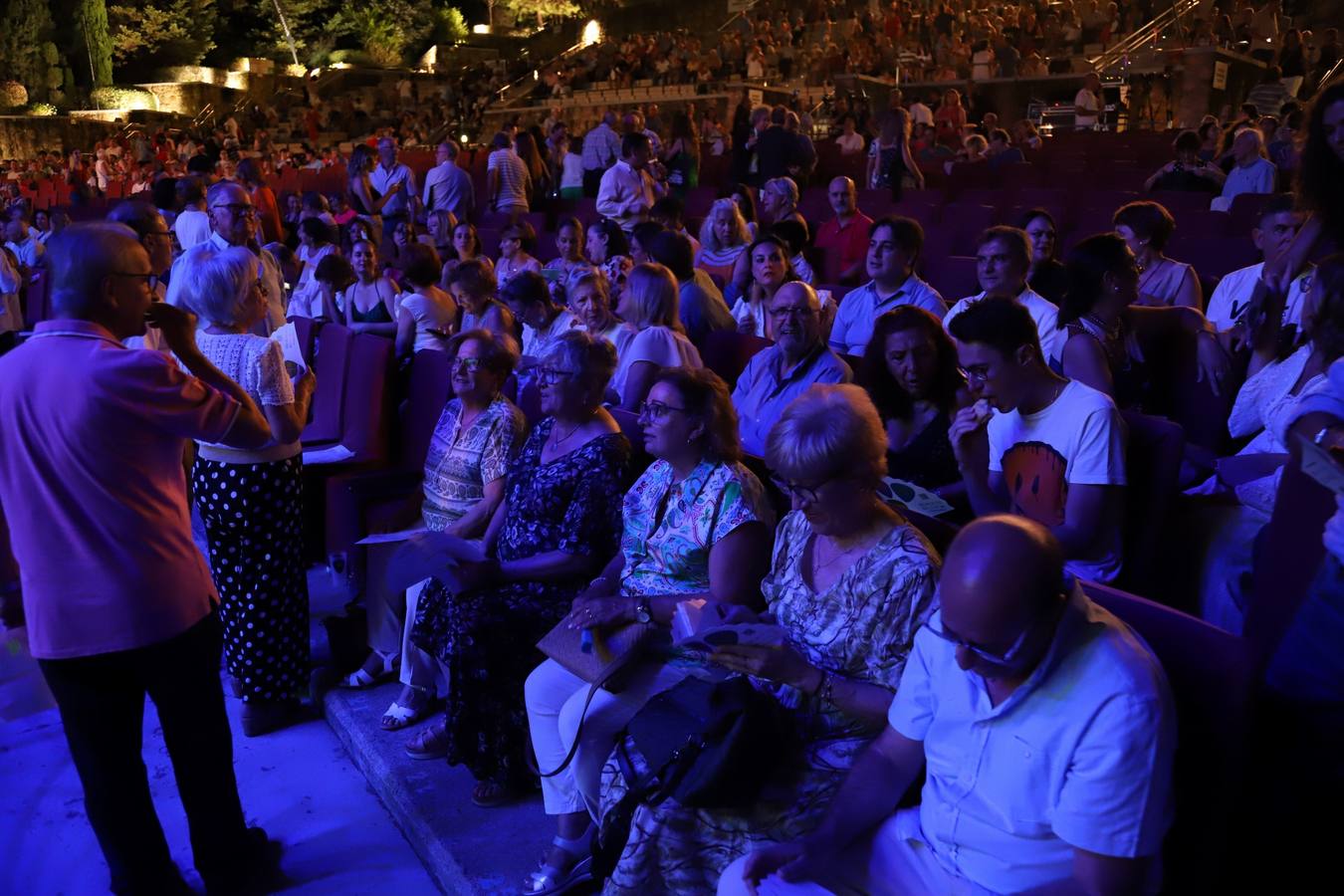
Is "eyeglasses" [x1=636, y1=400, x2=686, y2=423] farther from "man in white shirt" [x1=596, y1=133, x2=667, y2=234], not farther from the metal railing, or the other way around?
the metal railing

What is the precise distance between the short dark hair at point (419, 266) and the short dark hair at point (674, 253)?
1167mm

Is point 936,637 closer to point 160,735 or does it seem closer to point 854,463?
point 854,463

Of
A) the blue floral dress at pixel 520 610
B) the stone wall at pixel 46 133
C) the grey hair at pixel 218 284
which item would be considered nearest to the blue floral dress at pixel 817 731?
the blue floral dress at pixel 520 610

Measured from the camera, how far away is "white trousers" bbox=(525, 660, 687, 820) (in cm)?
245

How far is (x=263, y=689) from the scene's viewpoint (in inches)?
136

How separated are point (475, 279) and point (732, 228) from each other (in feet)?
5.51

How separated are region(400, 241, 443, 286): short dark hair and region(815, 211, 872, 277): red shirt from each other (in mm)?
2414

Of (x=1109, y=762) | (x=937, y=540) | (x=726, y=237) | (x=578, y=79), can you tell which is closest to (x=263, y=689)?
(x=937, y=540)

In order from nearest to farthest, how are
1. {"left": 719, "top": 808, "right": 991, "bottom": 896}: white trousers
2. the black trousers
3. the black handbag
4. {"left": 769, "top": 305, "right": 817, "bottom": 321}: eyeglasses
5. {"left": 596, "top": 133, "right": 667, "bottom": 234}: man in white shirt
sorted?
1. {"left": 719, "top": 808, "right": 991, "bottom": 896}: white trousers
2. the black handbag
3. the black trousers
4. {"left": 769, "top": 305, "right": 817, "bottom": 321}: eyeglasses
5. {"left": 596, "top": 133, "right": 667, "bottom": 234}: man in white shirt

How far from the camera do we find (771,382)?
3738mm

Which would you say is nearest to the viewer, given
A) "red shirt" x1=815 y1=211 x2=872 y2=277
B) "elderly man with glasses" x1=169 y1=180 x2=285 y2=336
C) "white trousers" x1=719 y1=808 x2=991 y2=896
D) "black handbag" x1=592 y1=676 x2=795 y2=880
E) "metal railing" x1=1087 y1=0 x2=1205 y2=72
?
"white trousers" x1=719 y1=808 x2=991 y2=896

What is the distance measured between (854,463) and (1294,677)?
2.77 feet

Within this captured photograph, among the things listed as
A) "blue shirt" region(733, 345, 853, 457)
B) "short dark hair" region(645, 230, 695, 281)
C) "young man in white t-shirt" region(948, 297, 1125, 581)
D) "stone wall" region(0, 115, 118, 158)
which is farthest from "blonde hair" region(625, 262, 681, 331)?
"stone wall" region(0, 115, 118, 158)

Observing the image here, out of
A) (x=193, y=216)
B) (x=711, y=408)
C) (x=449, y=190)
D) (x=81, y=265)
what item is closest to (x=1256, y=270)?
(x=711, y=408)
